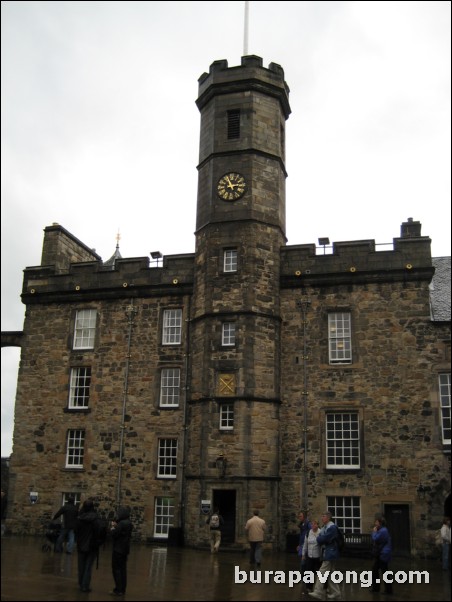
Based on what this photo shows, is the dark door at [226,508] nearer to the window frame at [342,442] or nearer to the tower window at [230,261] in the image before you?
the window frame at [342,442]

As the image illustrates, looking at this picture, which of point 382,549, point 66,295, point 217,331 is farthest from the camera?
point 66,295

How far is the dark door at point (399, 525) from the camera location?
22.4m

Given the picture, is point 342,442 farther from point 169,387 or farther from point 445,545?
point 169,387

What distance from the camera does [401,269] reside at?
24.3 meters

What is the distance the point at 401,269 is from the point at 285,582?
12.6m

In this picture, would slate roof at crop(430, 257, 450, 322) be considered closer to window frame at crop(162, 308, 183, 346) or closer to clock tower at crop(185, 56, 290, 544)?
clock tower at crop(185, 56, 290, 544)

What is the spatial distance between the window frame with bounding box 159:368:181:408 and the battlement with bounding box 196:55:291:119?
1102 centimetres

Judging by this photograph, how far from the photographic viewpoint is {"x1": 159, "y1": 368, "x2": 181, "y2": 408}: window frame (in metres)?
25.7

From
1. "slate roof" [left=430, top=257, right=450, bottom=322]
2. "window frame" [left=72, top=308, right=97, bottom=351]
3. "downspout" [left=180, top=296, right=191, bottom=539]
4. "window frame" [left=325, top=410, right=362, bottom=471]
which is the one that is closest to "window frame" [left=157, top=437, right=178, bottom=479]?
"downspout" [left=180, top=296, right=191, bottom=539]

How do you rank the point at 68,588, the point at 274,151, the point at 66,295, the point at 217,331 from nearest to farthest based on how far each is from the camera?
1. the point at 68,588
2. the point at 217,331
3. the point at 274,151
4. the point at 66,295

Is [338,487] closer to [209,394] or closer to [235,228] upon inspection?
[209,394]

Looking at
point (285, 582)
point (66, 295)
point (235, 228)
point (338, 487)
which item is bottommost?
point (285, 582)

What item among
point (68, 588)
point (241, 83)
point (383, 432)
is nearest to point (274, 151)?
point (241, 83)

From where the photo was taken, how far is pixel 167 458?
2522 cm
